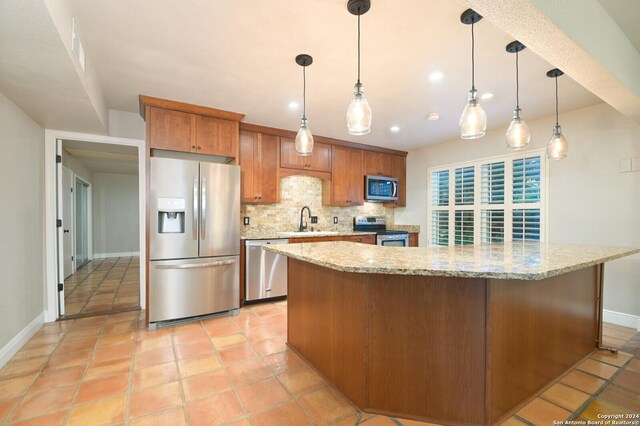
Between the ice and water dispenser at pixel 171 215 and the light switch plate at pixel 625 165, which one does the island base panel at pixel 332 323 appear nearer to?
the ice and water dispenser at pixel 171 215

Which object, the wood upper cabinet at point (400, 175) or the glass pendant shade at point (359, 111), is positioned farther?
the wood upper cabinet at point (400, 175)

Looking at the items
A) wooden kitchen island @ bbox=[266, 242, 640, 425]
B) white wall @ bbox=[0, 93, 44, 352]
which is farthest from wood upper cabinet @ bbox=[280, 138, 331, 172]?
→ white wall @ bbox=[0, 93, 44, 352]

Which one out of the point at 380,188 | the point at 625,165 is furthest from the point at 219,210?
the point at 625,165

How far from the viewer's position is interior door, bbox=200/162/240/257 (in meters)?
3.16

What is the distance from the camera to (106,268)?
6109 millimetres

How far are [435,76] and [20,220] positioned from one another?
392 cm

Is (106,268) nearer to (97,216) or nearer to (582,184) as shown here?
(97,216)

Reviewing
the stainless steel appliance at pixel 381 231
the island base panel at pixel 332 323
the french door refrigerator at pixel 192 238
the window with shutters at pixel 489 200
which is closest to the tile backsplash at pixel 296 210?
the stainless steel appliance at pixel 381 231

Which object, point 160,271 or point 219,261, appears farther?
point 219,261

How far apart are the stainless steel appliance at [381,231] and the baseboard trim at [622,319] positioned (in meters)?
2.56

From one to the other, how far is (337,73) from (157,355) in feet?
9.21

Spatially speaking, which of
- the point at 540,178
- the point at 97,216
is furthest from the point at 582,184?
the point at 97,216

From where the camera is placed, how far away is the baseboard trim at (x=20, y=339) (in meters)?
2.26

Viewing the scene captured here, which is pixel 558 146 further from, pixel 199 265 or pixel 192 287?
pixel 192 287
